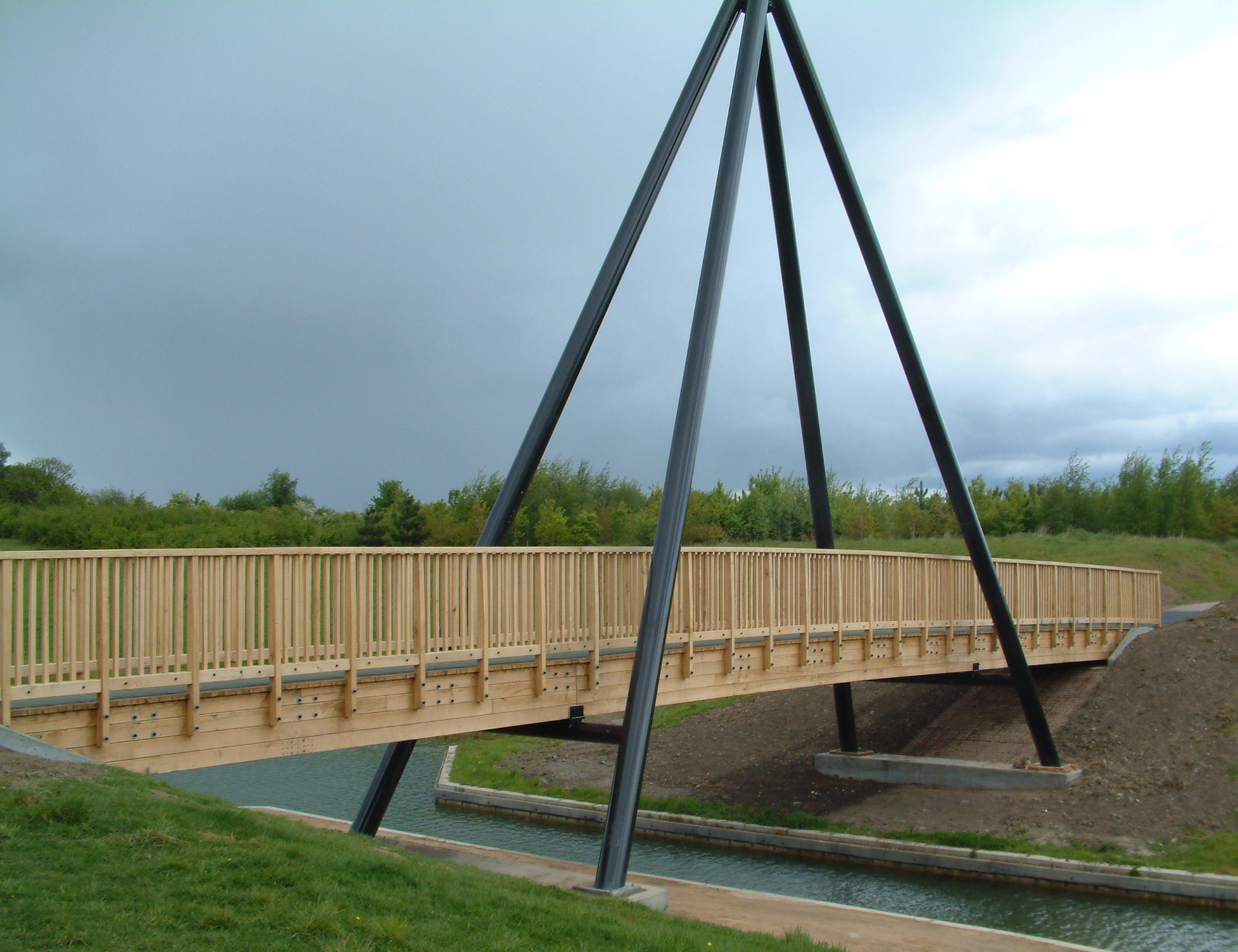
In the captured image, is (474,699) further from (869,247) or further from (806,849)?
(869,247)

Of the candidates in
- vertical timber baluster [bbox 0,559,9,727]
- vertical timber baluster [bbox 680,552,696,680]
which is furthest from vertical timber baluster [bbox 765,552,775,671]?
vertical timber baluster [bbox 0,559,9,727]

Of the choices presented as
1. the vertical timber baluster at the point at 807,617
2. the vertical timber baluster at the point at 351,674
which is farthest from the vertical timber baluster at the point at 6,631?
the vertical timber baluster at the point at 807,617

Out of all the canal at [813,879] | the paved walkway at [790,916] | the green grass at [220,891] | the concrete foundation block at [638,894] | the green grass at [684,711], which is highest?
the green grass at [220,891]

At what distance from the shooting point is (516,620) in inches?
471

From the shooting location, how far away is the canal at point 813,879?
48.1 ft

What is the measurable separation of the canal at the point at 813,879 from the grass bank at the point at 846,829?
106 centimetres

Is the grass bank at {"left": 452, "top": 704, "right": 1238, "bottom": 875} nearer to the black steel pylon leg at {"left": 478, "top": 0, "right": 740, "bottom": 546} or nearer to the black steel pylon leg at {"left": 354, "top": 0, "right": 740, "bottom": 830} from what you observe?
the black steel pylon leg at {"left": 354, "top": 0, "right": 740, "bottom": 830}

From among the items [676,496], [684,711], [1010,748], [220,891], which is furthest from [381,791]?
[684,711]

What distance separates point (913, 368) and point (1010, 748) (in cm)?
958

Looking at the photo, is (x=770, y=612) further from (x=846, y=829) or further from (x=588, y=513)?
(x=588, y=513)

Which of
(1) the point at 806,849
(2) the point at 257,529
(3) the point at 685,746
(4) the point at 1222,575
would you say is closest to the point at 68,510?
(2) the point at 257,529

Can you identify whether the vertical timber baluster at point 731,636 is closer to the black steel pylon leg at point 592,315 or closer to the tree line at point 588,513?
the black steel pylon leg at point 592,315

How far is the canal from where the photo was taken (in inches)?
577

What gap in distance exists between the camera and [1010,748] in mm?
22781
